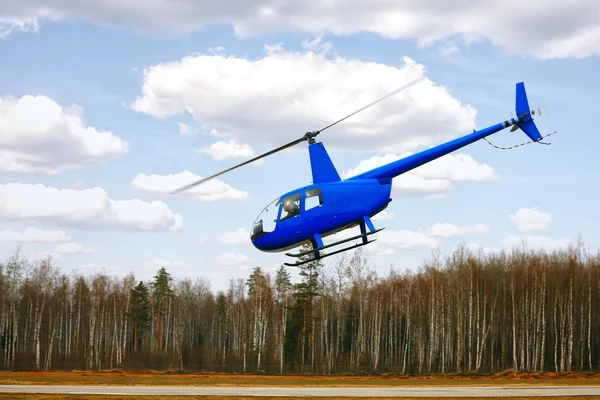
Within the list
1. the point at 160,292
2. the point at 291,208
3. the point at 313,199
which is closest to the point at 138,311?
the point at 160,292

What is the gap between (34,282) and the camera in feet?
242

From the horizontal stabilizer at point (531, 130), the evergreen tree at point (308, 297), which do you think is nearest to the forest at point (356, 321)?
the evergreen tree at point (308, 297)

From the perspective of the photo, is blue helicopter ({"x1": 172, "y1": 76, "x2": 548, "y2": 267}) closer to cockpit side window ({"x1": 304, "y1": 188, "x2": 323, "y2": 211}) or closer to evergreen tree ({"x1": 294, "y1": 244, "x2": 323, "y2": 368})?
cockpit side window ({"x1": 304, "y1": 188, "x2": 323, "y2": 211})

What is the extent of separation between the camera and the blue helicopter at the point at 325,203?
20547mm

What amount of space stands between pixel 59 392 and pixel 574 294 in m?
44.9

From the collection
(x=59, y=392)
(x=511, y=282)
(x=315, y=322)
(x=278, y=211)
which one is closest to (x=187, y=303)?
(x=315, y=322)

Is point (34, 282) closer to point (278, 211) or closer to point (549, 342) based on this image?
point (549, 342)

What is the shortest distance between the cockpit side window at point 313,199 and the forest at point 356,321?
3485cm

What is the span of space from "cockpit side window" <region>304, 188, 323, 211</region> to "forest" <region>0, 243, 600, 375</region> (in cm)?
3485

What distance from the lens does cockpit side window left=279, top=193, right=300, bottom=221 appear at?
20.6 meters

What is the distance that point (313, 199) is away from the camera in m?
20.6

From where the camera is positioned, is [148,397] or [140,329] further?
[140,329]

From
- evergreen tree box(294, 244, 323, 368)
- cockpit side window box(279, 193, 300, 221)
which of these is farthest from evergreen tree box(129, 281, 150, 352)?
cockpit side window box(279, 193, 300, 221)

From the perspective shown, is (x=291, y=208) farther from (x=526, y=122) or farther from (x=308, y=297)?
(x=308, y=297)
